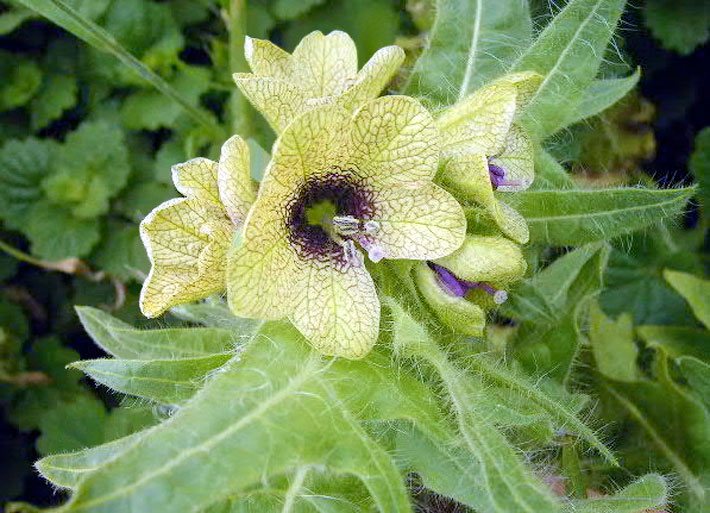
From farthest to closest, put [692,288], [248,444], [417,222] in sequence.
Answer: [692,288]
[417,222]
[248,444]

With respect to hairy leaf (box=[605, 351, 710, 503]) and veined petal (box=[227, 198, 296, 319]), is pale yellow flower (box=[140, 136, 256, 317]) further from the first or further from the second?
hairy leaf (box=[605, 351, 710, 503])

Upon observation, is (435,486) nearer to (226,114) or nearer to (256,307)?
(256,307)

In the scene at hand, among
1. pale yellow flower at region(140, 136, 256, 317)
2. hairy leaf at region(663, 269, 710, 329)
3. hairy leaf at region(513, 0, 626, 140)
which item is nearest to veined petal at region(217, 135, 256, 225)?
pale yellow flower at region(140, 136, 256, 317)

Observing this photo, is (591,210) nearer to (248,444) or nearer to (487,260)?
(487,260)

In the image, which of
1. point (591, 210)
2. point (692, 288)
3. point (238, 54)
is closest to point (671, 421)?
point (692, 288)

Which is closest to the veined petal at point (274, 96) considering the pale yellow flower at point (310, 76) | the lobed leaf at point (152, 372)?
the pale yellow flower at point (310, 76)

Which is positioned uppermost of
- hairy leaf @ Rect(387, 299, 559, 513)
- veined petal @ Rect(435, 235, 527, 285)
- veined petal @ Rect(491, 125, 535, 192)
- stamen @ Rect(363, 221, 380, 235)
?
stamen @ Rect(363, 221, 380, 235)

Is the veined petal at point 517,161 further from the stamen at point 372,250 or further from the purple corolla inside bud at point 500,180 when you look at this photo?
the stamen at point 372,250
